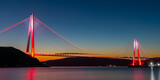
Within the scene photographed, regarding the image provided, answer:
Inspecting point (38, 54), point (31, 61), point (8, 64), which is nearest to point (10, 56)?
point (8, 64)

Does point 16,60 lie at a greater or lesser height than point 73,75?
greater

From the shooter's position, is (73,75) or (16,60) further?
(16,60)

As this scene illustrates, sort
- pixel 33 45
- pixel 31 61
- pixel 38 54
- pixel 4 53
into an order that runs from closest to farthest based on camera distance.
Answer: pixel 33 45, pixel 38 54, pixel 31 61, pixel 4 53

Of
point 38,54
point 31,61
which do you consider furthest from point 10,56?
point 38,54

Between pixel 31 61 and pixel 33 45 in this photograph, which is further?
pixel 31 61

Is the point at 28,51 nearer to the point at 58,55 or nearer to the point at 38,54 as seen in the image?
the point at 38,54

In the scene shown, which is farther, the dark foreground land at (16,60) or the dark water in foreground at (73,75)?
the dark foreground land at (16,60)

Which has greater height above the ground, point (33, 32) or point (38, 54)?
point (33, 32)

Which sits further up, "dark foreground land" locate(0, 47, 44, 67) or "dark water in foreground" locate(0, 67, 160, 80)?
"dark foreground land" locate(0, 47, 44, 67)

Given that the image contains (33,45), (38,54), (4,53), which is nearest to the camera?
(33,45)

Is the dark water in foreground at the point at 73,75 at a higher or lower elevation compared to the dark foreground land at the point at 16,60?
lower

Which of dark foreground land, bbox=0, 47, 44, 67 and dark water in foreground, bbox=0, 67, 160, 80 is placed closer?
dark water in foreground, bbox=0, 67, 160, 80
